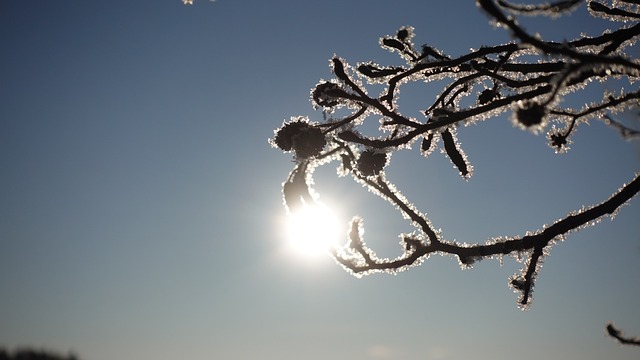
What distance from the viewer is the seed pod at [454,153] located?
8.83 ft

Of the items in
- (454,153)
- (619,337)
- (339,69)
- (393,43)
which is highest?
(393,43)

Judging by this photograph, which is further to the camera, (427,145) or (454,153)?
(427,145)

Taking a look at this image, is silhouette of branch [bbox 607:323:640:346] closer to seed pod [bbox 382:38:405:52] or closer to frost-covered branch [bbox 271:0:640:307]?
frost-covered branch [bbox 271:0:640:307]

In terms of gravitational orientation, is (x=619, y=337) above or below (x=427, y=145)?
below

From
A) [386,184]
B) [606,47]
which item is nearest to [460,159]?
[386,184]

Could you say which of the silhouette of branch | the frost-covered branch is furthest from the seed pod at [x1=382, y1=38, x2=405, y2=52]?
the silhouette of branch

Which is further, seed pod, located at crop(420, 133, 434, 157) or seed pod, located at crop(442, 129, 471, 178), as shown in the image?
seed pod, located at crop(420, 133, 434, 157)

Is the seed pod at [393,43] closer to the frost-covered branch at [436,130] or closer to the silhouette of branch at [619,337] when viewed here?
the frost-covered branch at [436,130]

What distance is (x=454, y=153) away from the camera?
107 inches

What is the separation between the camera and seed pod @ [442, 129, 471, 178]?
2691mm

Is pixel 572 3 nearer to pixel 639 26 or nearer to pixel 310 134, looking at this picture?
pixel 639 26

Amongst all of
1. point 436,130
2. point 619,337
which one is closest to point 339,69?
point 436,130

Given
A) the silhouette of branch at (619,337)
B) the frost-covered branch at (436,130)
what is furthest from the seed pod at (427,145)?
the silhouette of branch at (619,337)

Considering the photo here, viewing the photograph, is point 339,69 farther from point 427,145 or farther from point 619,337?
point 619,337
